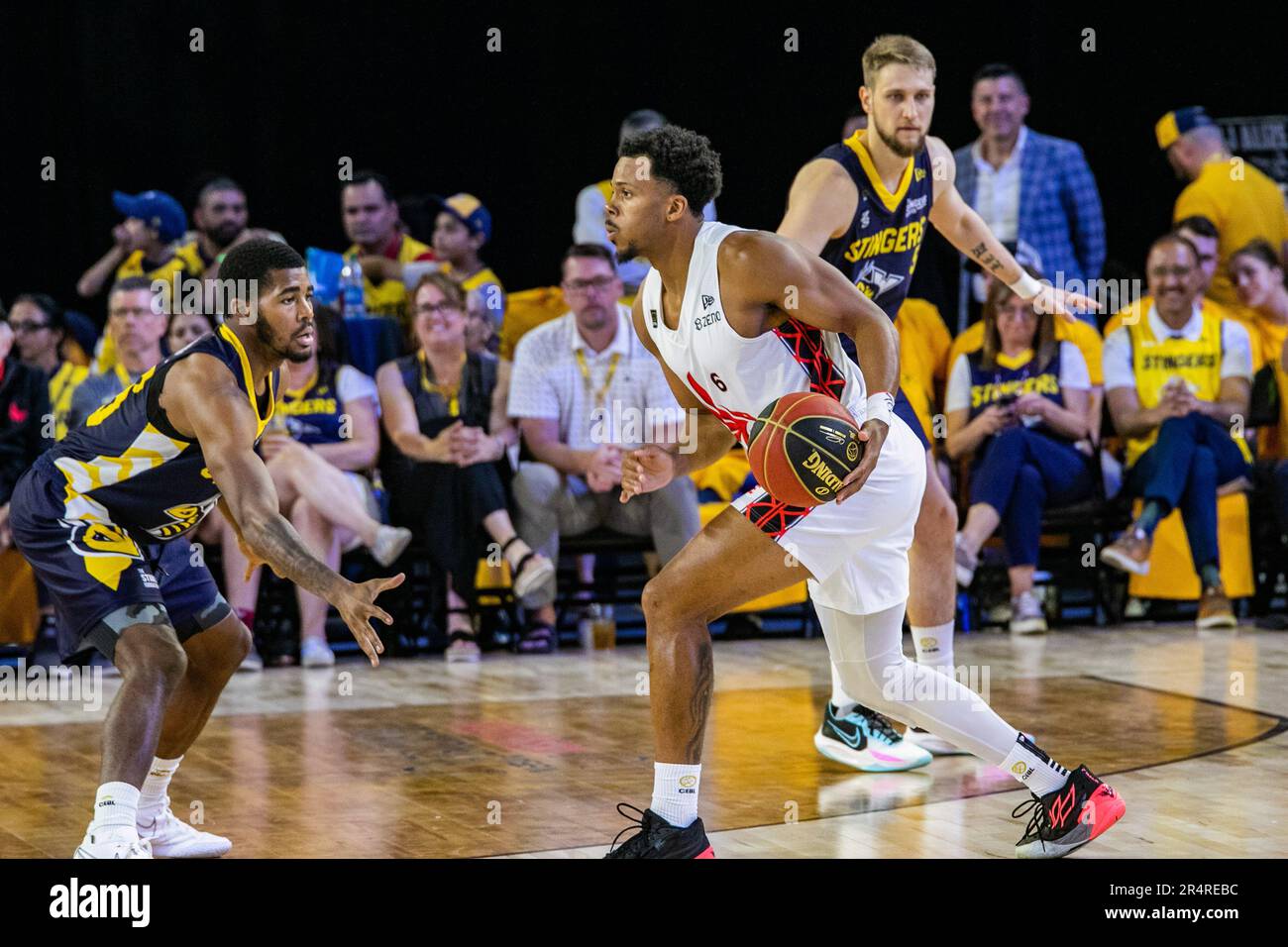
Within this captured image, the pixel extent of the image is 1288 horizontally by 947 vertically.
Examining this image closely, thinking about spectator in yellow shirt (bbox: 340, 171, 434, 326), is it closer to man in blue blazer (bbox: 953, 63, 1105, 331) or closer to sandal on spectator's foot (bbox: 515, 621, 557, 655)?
sandal on spectator's foot (bbox: 515, 621, 557, 655)

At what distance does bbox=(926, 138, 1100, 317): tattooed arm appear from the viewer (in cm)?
505

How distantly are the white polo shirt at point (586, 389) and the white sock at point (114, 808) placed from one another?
371 cm

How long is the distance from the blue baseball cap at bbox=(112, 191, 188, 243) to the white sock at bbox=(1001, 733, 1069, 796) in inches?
210

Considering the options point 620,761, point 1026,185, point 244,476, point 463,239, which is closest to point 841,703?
point 620,761

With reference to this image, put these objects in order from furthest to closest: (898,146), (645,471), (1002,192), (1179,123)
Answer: (1179,123), (1002,192), (898,146), (645,471)

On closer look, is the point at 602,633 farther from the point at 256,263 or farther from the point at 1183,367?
the point at 256,263

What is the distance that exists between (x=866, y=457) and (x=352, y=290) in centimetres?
468

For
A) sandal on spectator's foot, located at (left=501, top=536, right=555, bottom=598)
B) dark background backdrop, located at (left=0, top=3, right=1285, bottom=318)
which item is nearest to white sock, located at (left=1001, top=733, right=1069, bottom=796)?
sandal on spectator's foot, located at (left=501, top=536, right=555, bottom=598)

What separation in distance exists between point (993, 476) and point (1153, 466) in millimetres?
744

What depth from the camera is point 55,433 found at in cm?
713

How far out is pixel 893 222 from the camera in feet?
16.0

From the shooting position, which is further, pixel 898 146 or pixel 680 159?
pixel 898 146
